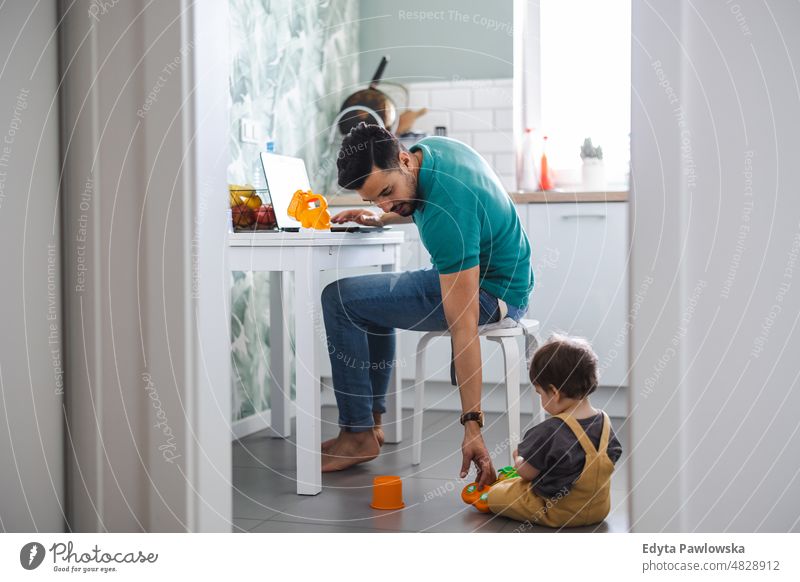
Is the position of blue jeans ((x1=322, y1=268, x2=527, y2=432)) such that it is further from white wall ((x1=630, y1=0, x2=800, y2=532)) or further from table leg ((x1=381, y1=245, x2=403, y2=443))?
white wall ((x1=630, y1=0, x2=800, y2=532))

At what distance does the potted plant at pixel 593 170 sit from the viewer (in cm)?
302

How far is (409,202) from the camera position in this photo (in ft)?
6.17

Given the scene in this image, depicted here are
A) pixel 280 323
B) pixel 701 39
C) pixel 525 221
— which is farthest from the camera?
pixel 525 221

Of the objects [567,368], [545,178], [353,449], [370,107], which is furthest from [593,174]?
[567,368]

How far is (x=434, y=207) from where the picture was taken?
1.78 metres

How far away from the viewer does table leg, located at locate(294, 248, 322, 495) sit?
6.02 ft

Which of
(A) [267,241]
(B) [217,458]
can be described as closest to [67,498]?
(B) [217,458]

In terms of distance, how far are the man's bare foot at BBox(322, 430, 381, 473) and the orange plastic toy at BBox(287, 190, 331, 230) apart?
55 centimetres

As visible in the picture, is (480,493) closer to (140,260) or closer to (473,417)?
(473,417)

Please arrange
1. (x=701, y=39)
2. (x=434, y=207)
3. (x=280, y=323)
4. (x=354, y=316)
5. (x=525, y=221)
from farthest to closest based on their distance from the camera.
A: (x=525, y=221) → (x=280, y=323) → (x=354, y=316) → (x=434, y=207) → (x=701, y=39)

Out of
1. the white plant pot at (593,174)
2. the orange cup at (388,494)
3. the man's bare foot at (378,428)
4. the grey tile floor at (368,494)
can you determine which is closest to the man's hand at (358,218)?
the man's bare foot at (378,428)

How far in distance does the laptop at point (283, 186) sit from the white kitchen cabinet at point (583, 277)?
2.15ft
